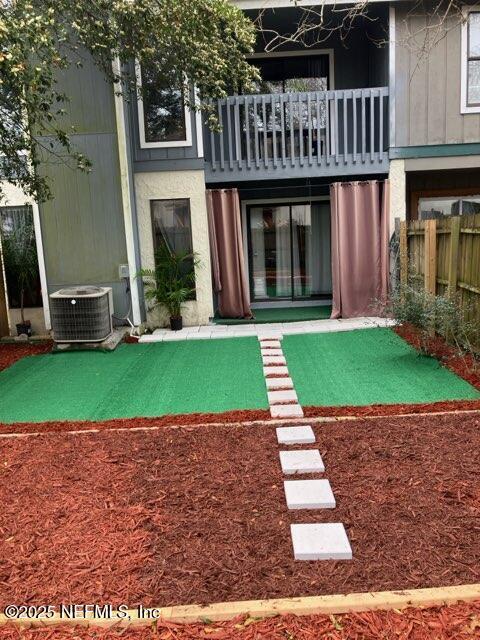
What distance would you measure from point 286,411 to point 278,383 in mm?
946

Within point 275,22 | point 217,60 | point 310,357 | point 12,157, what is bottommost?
point 310,357

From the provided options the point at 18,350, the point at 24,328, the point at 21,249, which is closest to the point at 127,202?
the point at 21,249

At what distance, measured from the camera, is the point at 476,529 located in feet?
8.81

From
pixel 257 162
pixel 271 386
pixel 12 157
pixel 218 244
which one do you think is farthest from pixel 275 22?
pixel 271 386

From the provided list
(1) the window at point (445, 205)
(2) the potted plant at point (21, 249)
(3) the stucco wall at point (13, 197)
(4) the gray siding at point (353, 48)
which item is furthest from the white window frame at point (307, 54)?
(2) the potted plant at point (21, 249)

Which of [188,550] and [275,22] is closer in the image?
[188,550]

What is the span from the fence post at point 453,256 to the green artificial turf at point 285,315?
2970 mm

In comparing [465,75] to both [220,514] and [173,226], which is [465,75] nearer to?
[173,226]

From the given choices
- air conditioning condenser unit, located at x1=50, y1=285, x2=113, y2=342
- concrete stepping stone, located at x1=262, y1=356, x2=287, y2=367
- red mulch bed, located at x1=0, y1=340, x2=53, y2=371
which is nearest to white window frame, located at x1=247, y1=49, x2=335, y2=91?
air conditioning condenser unit, located at x1=50, y1=285, x2=113, y2=342

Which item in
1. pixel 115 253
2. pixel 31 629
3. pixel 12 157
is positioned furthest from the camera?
pixel 115 253

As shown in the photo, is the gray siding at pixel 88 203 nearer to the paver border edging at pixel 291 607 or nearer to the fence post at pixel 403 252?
the fence post at pixel 403 252

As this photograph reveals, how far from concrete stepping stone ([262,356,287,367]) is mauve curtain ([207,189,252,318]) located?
287cm

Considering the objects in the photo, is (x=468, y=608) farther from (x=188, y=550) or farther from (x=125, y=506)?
(x=125, y=506)

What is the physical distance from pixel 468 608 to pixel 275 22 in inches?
374
